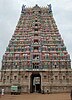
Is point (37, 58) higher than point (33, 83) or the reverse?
higher

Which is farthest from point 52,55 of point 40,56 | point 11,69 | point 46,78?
point 11,69

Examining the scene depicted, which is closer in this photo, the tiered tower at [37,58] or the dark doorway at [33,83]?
the tiered tower at [37,58]

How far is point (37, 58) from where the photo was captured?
59.2 meters

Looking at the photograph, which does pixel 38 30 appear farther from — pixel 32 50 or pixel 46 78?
pixel 46 78

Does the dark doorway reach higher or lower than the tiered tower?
lower

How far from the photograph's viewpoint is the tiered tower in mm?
55906

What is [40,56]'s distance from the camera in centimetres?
5881

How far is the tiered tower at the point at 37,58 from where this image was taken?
55906mm

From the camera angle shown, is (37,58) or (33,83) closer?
(37,58)

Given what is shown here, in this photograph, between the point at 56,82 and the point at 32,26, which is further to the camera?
the point at 32,26

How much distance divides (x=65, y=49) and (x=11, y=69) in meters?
18.6

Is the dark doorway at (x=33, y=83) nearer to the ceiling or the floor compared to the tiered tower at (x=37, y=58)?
nearer to the floor

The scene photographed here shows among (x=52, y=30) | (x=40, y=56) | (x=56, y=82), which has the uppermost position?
(x=52, y=30)

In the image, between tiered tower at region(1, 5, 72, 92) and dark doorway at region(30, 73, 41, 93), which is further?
dark doorway at region(30, 73, 41, 93)
